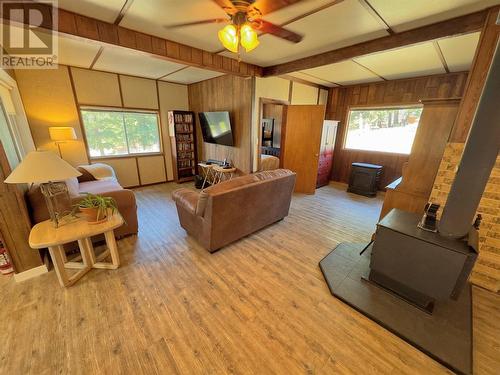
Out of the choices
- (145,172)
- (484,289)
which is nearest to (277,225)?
(484,289)

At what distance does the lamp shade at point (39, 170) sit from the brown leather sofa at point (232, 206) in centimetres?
119

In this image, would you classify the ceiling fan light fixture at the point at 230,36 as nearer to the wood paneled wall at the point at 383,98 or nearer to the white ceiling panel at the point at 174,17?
the white ceiling panel at the point at 174,17

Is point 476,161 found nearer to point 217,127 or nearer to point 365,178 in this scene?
point 365,178

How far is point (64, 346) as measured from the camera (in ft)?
4.65

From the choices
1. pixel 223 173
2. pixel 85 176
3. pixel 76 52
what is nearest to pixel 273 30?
pixel 76 52

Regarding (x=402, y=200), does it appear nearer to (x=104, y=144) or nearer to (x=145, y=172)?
(x=145, y=172)

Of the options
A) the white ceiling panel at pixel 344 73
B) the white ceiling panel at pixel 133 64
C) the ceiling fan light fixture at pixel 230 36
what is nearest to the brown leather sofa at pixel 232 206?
the ceiling fan light fixture at pixel 230 36

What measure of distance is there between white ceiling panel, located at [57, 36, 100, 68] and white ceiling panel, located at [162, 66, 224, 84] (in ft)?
4.82

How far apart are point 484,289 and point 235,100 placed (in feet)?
14.9

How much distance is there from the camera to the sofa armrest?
7.86ft

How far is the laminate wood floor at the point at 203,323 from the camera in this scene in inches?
52.4

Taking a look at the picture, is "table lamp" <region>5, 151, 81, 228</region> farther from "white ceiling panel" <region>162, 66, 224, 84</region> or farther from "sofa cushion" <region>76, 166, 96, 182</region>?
"white ceiling panel" <region>162, 66, 224, 84</region>

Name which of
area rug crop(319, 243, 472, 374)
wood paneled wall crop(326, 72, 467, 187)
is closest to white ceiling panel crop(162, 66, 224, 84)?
wood paneled wall crop(326, 72, 467, 187)

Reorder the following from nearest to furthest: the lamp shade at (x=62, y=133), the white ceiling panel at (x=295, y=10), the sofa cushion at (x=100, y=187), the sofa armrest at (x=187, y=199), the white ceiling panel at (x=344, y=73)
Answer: the white ceiling panel at (x=295, y=10)
the sofa armrest at (x=187, y=199)
the sofa cushion at (x=100, y=187)
the white ceiling panel at (x=344, y=73)
the lamp shade at (x=62, y=133)
